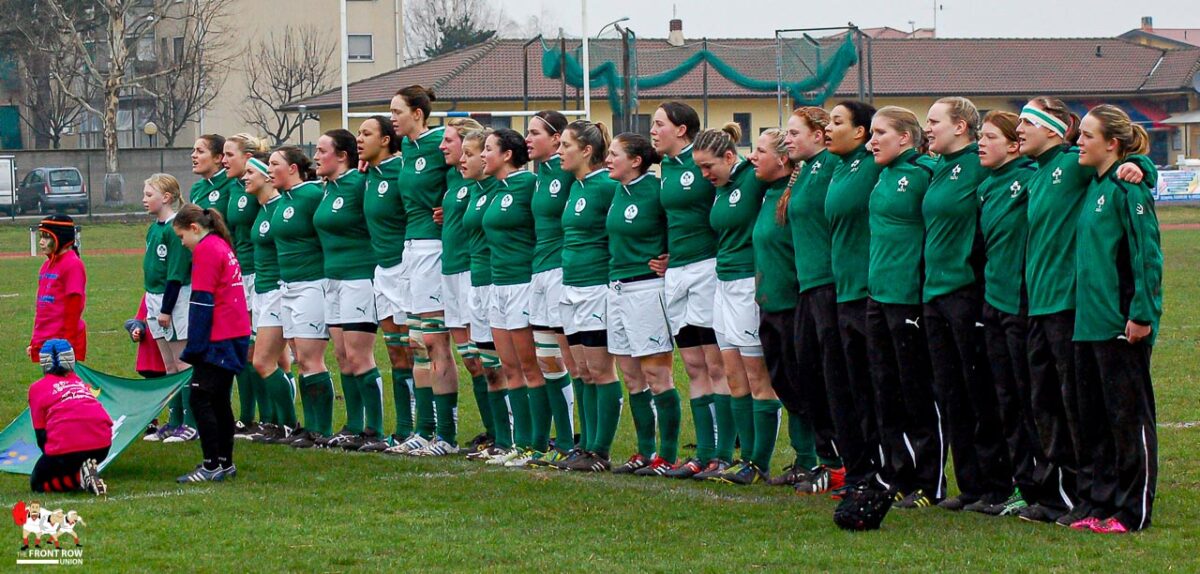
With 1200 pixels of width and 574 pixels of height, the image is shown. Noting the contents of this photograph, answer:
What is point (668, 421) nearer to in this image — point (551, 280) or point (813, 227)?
point (551, 280)

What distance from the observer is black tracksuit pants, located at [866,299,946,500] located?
7395 millimetres

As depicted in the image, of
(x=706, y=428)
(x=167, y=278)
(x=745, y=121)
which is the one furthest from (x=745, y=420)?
(x=745, y=121)

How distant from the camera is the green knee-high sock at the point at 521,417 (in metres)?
9.55

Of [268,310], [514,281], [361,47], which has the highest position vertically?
[361,47]

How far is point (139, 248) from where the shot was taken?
112 feet

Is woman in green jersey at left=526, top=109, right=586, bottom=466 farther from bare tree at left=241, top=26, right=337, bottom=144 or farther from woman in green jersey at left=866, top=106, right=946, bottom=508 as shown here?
bare tree at left=241, top=26, right=337, bottom=144

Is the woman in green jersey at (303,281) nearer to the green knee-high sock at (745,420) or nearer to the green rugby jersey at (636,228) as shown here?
the green rugby jersey at (636,228)

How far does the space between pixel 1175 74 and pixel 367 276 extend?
55.8m

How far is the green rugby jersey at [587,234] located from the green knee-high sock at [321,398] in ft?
7.20

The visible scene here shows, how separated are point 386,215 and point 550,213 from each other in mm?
1341

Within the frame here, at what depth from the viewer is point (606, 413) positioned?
9039 mm

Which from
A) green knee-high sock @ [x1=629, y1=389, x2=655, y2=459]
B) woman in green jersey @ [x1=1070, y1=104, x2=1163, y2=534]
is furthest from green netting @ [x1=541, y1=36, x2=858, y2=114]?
woman in green jersey @ [x1=1070, y1=104, x2=1163, y2=534]

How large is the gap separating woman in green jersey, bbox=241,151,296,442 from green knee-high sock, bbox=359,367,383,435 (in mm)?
674

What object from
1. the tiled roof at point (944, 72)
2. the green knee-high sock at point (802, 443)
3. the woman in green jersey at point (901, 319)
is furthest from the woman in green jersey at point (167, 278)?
the tiled roof at point (944, 72)
